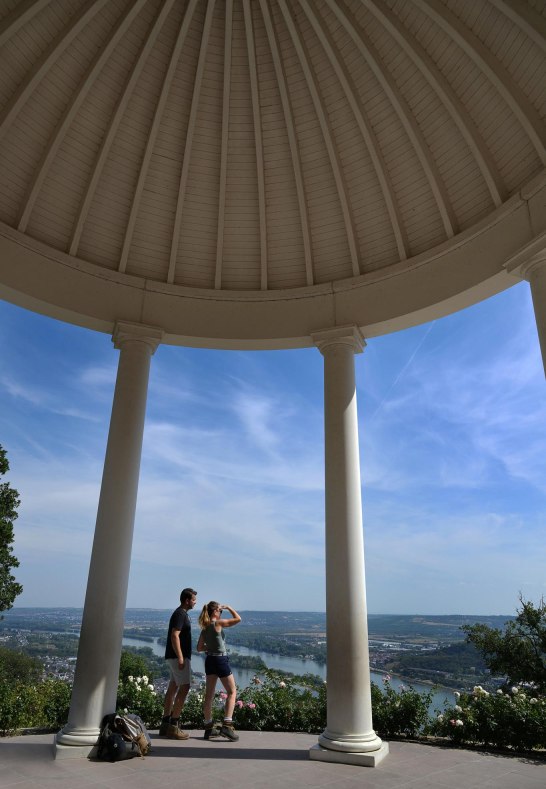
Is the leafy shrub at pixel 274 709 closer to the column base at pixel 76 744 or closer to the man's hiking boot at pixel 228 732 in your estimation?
the man's hiking boot at pixel 228 732

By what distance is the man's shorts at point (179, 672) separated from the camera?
1433 cm

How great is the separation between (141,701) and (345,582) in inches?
347

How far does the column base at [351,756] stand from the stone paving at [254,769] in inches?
8.2

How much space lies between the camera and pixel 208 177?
19391mm

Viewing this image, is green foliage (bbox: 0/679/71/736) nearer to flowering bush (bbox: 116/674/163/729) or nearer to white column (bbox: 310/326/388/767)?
flowering bush (bbox: 116/674/163/729)

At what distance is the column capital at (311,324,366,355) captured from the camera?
17531mm

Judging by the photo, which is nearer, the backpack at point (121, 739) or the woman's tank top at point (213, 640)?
the backpack at point (121, 739)

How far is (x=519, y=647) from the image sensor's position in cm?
1708

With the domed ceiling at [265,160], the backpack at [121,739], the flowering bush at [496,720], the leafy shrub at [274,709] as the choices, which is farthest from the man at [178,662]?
the domed ceiling at [265,160]

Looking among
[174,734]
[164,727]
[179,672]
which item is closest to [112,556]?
[179,672]

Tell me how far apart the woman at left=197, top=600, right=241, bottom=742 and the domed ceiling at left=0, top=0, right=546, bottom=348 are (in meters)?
10.1

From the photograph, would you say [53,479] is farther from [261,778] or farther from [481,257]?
[481,257]

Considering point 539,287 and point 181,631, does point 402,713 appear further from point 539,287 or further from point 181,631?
point 539,287

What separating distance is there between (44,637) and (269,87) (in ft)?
88.6
